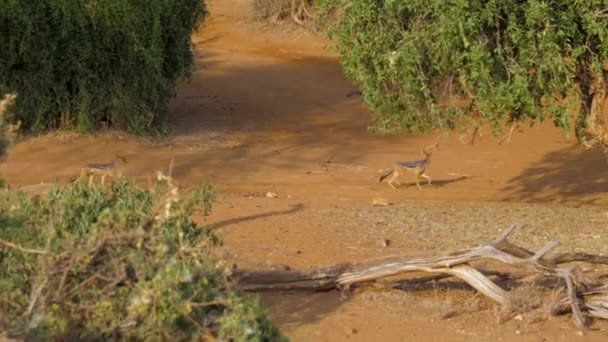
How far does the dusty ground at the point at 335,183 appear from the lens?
8.73m

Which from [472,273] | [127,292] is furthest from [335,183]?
[127,292]

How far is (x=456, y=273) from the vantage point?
870 centimetres

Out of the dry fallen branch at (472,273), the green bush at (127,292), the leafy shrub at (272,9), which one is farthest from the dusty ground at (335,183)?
the leafy shrub at (272,9)

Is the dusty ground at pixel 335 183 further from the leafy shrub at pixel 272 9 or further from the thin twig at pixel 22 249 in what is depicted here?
the leafy shrub at pixel 272 9

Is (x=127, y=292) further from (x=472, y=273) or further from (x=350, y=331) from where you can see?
(x=472, y=273)

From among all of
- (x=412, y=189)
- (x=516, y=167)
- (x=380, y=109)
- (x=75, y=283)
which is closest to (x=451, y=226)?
(x=380, y=109)

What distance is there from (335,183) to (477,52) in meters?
5.47

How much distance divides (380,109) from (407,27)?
44.1 inches

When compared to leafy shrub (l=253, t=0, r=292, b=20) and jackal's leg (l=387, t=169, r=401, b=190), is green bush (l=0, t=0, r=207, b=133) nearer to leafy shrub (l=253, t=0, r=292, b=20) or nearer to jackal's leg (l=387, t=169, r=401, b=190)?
jackal's leg (l=387, t=169, r=401, b=190)

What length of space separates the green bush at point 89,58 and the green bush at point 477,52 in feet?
19.9

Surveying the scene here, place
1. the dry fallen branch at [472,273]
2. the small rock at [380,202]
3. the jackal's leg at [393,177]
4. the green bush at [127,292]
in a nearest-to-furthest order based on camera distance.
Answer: the green bush at [127,292], the dry fallen branch at [472,273], the small rock at [380,202], the jackal's leg at [393,177]

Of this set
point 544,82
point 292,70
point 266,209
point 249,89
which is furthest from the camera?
point 292,70

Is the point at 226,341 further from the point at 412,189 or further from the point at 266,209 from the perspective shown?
the point at 412,189

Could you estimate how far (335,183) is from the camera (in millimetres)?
16141
